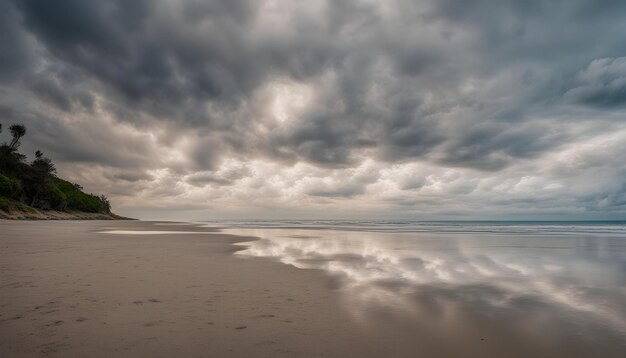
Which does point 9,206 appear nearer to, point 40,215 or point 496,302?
point 40,215

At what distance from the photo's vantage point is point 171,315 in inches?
237

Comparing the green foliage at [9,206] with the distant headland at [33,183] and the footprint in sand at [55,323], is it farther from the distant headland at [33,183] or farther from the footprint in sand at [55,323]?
the footprint in sand at [55,323]

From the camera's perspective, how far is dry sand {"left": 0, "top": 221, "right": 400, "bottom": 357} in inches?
181

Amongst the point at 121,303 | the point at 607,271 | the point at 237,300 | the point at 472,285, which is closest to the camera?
the point at 121,303

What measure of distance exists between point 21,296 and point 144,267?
4.17 m

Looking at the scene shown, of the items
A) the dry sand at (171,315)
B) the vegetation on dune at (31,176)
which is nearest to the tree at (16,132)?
the vegetation on dune at (31,176)

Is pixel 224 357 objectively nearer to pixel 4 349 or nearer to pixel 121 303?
pixel 4 349

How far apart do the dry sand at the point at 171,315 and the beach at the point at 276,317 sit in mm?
19

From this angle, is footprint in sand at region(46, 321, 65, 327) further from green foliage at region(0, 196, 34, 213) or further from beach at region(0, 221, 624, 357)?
green foliage at region(0, 196, 34, 213)

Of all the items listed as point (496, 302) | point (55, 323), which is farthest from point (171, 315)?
point (496, 302)

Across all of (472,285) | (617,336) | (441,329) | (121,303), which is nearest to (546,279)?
(472,285)

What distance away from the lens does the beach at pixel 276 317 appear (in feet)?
15.4

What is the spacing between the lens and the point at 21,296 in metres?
7.00

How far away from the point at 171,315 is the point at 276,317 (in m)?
1.87
